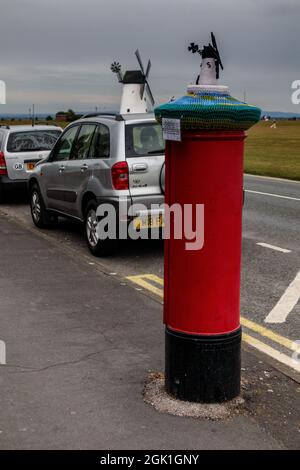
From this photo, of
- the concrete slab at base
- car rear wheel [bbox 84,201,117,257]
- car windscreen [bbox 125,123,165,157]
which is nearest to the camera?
the concrete slab at base

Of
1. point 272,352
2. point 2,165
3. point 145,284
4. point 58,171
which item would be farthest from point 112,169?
point 2,165

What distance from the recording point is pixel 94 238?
9180 mm

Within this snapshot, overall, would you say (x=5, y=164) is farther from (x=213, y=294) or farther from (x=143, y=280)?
(x=213, y=294)

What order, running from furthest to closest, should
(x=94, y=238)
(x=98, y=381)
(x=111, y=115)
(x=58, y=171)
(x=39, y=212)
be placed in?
1. (x=39, y=212)
2. (x=58, y=171)
3. (x=111, y=115)
4. (x=94, y=238)
5. (x=98, y=381)

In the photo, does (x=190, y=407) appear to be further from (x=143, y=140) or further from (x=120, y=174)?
(x=143, y=140)

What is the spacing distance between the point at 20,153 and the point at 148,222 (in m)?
6.45

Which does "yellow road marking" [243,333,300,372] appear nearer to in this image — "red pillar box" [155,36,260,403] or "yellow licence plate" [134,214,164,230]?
"red pillar box" [155,36,260,403]

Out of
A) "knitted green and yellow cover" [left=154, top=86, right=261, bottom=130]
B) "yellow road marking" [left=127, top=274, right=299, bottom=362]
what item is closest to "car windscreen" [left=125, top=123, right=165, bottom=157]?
"yellow road marking" [left=127, top=274, right=299, bottom=362]

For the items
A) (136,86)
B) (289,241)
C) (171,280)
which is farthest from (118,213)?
(136,86)

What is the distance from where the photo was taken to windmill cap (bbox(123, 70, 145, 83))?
45938mm

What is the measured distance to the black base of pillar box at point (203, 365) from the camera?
4.43 meters

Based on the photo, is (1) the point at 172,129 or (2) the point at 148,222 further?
(2) the point at 148,222

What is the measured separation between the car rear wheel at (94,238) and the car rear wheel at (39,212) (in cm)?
200

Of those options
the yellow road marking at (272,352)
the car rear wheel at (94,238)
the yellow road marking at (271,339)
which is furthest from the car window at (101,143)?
the yellow road marking at (272,352)
